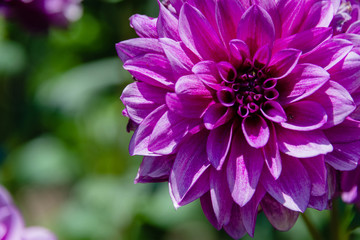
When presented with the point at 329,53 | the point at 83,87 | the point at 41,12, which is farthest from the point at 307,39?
the point at 83,87

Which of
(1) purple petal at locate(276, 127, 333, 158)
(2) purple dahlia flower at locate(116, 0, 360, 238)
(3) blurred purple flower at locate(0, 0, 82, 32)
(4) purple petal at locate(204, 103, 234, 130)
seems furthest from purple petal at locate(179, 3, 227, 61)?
(3) blurred purple flower at locate(0, 0, 82, 32)

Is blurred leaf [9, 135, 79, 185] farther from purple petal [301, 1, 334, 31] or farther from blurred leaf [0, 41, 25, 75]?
purple petal [301, 1, 334, 31]

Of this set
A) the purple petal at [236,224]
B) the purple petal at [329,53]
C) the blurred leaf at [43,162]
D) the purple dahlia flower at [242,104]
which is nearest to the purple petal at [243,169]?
the purple dahlia flower at [242,104]

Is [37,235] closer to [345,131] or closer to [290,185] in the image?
[290,185]

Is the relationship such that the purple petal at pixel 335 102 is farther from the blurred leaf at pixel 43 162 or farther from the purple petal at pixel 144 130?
the blurred leaf at pixel 43 162

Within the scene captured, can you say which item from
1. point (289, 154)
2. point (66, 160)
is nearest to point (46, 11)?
point (66, 160)

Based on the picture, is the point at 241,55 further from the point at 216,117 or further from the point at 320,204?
the point at 320,204
